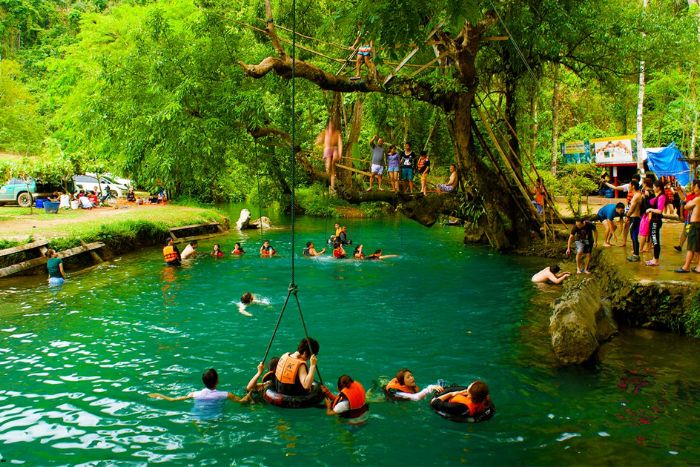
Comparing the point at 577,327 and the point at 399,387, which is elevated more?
the point at 577,327

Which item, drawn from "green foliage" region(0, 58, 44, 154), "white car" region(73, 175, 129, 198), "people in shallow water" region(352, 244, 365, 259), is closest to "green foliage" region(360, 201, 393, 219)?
"people in shallow water" region(352, 244, 365, 259)

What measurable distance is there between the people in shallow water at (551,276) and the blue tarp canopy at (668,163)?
668 inches

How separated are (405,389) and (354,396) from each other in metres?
1.18

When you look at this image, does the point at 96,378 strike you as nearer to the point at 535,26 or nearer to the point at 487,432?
the point at 487,432

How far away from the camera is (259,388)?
9180mm

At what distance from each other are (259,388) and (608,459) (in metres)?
5.27

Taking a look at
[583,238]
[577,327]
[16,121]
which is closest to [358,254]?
[583,238]

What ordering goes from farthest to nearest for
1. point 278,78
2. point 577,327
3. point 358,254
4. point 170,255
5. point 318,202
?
point 318,202
point 358,254
point 278,78
point 170,255
point 577,327

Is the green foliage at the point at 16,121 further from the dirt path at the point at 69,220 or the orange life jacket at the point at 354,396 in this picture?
the orange life jacket at the point at 354,396

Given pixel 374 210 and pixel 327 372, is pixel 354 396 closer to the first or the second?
pixel 327 372

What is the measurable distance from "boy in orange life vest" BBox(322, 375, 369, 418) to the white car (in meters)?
35.0

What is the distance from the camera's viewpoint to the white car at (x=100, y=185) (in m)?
40.2

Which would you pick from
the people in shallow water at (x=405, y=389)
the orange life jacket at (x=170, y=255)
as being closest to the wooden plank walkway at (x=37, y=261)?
the orange life jacket at (x=170, y=255)

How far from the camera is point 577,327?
10484mm
